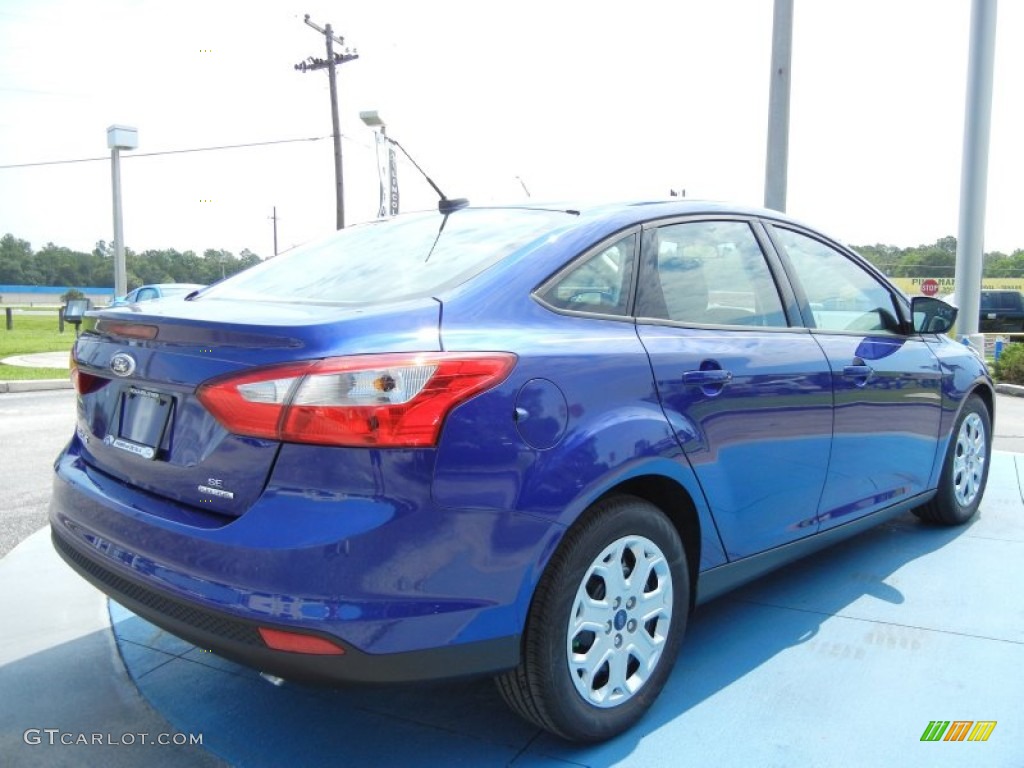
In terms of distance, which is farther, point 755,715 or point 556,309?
point 755,715

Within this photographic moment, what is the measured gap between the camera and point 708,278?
3117 millimetres

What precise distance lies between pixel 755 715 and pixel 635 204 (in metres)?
1.74

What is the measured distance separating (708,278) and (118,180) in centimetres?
2198

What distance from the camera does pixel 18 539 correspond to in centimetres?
464

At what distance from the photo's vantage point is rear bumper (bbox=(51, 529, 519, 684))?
2014 millimetres

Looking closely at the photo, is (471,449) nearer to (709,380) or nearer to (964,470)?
(709,380)

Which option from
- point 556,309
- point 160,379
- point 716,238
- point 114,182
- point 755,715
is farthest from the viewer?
point 114,182

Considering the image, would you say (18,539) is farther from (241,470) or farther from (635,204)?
(635,204)

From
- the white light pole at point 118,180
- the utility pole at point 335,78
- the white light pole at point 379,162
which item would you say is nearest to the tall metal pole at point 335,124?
the utility pole at point 335,78

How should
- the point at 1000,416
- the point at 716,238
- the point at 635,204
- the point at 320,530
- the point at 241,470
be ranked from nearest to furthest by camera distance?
the point at 320,530, the point at 241,470, the point at 635,204, the point at 716,238, the point at 1000,416

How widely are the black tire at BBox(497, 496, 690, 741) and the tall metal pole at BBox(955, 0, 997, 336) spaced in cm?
970

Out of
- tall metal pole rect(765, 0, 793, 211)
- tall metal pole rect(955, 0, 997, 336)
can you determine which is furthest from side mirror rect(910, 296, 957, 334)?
tall metal pole rect(955, 0, 997, 336)

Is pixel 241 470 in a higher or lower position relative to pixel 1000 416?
higher

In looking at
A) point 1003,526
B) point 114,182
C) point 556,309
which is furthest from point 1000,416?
point 114,182
